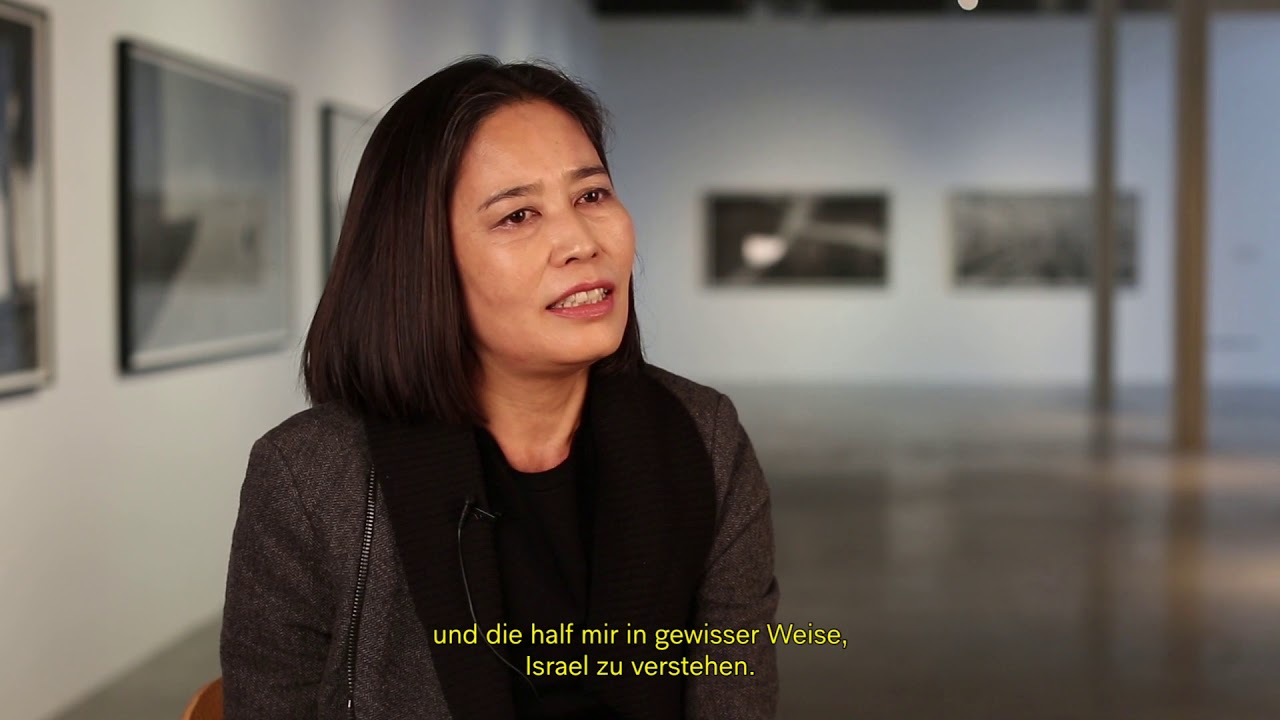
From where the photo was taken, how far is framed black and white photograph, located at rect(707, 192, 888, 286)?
20.9m

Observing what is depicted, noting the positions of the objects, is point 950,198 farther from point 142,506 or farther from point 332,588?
point 332,588

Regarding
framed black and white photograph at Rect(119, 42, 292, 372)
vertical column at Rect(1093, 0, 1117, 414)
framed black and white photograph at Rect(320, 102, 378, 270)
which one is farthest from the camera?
vertical column at Rect(1093, 0, 1117, 414)

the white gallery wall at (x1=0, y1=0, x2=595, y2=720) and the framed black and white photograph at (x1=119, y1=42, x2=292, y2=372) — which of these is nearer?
the white gallery wall at (x1=0, y1=0, x2=595, y2=720)

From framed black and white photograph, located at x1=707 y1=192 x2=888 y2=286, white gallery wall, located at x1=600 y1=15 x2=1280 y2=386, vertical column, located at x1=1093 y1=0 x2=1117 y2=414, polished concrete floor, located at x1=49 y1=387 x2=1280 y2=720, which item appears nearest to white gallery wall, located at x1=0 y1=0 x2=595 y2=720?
polished concrete floor, located at x1=49 y1=387 x2=1280 y2=720

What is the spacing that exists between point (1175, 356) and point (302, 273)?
8260 millimetres

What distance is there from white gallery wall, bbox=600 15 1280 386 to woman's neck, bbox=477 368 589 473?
18265 mm

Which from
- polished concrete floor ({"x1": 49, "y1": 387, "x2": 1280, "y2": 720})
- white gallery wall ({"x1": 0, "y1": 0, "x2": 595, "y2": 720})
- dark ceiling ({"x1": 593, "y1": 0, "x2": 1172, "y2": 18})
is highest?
dark ceiling ({"x1": 593, "y1": 0, "x2": 1172, "y2": 18})

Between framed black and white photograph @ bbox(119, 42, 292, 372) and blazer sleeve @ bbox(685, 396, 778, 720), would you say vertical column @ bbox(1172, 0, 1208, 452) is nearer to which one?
framed black and white photograph @ bbox(119, 42, 292, 372)

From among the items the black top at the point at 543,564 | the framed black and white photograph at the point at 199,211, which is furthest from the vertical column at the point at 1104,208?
the black top at the point at 543,564

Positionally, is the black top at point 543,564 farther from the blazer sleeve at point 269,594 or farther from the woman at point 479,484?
the blazer sleeve at point 269,594

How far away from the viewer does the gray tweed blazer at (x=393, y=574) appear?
1781 millimetres

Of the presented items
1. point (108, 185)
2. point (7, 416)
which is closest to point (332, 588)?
point (7, 416)

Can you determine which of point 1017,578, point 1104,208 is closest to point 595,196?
point 1017,578

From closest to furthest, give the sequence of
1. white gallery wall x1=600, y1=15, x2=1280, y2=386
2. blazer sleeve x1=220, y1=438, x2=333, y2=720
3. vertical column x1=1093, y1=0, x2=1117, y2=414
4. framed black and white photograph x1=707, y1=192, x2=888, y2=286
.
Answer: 1. blazer sleeve x1=220, y1=438, x2=333, y2=720
2. vertical column x1=1093, y1=0, x2=1117, y2=414
3. white gallery wall x1=600, y1=15, x2=1280, y2=386
4. framed black and white photograph x1=707, y1=192, x2=888, y2=286
